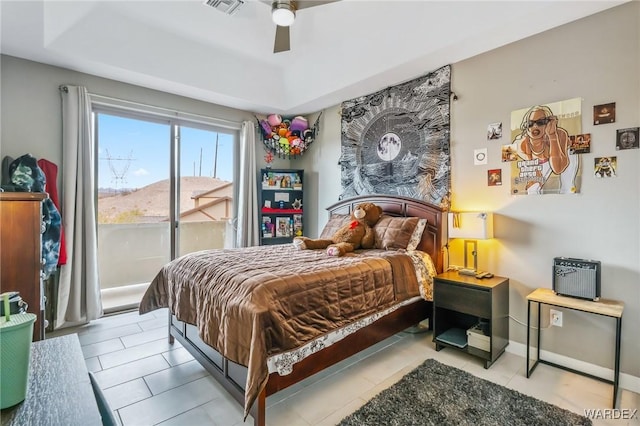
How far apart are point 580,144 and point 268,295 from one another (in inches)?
103

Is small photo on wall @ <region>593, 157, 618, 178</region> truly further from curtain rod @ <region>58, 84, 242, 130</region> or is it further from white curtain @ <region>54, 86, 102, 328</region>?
white curtain @ <region>54, 86, 102, 328</region>

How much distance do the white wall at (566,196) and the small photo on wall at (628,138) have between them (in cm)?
4

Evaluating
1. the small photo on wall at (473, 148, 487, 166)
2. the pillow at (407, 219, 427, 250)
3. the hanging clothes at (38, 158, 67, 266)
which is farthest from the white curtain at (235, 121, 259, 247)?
the small photo on wall at (473, 148, 487, 166)

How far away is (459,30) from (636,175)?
1728 millimetres

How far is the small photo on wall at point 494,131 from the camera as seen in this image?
9.50 feet

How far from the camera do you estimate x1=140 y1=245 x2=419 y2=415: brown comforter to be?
174cm

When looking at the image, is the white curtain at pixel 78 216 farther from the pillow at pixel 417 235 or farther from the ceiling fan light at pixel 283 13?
the pillow at pixel 417 235

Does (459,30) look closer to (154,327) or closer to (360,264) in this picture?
(360,264)

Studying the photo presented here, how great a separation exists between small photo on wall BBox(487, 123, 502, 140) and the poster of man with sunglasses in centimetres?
11

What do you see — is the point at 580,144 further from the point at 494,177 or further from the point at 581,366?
the point at 581,366

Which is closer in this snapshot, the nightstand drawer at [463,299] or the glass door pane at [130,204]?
the nightstand drawer at [463,299]

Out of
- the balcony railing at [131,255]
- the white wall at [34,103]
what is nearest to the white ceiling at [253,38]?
the white wall at [34,103]

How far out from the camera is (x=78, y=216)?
329cm

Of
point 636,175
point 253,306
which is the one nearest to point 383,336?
point 253,306
